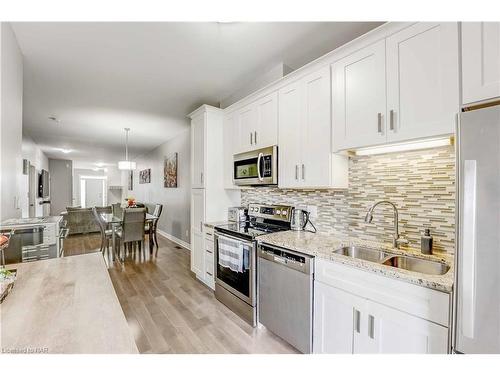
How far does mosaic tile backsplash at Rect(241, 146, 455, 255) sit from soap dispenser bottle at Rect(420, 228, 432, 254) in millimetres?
78

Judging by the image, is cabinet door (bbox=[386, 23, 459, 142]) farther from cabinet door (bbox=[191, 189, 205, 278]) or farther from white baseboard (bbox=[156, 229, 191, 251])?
white baseboard (bbox=[156, 229, 191, 251])

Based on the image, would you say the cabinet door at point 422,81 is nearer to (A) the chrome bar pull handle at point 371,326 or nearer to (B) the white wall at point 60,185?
(A) the chrome bar pull handle at point 371,326

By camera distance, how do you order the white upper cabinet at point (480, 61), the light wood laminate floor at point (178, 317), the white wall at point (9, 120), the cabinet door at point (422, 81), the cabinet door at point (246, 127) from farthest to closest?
the cabinet door at point (246, 127) < the light wood laminate floor at point (178, 317) < the white wall at point (9, 120) < the cabinet door at point (422, 81) < the white upper cabinet at point (480, 61)

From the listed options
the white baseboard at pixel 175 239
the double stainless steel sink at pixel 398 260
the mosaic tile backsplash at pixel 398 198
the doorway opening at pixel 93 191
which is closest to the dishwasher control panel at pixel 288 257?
the double stainless steel sink at pixel 398 260

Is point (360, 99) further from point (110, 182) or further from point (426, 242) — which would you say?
point (110, 182)

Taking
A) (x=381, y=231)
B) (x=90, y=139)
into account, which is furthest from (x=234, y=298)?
(x=90, y=139)

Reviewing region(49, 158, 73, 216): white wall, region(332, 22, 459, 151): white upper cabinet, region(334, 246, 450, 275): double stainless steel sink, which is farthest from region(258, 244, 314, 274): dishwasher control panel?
region(49, 158, 73, 216): white wall

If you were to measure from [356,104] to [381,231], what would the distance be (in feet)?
3.36

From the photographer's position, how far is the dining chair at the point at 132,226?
4289 millimetres

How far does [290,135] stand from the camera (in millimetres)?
2242

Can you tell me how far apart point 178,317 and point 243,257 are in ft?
3.02

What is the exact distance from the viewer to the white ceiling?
1.96 metres

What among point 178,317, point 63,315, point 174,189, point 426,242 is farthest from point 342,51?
point 174,189

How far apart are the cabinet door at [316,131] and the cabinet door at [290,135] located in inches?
2.2
